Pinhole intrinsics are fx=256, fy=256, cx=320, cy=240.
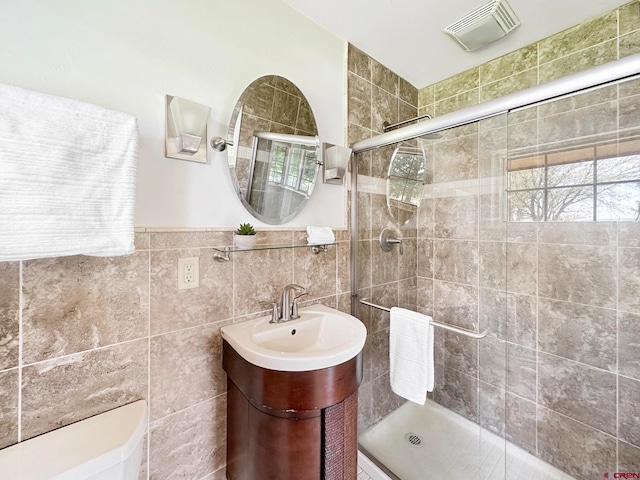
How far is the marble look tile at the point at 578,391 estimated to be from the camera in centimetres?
131

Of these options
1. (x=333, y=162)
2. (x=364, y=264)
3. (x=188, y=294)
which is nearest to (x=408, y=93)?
(x=333, y=162)

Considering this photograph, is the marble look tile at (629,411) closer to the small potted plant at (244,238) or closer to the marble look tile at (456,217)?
the marble look tile at (456,217)

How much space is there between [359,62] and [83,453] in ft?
7.13

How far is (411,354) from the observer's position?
1312 mm

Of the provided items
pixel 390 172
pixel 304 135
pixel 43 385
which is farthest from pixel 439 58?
pixel 43 385

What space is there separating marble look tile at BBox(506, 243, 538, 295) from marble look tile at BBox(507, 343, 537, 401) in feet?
1.19

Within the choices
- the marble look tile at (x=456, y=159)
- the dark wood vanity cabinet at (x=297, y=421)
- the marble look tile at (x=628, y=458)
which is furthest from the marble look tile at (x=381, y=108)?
the marble look tile at (x=628, y=458)

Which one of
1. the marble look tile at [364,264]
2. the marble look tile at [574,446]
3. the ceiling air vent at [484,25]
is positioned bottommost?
the marble look tile at [574,446]

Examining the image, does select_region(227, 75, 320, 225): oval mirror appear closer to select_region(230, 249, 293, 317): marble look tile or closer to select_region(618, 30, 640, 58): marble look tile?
select_region(230, 249, 293, 317): marble look tile

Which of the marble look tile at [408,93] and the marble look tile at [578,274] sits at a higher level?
the marble look tile at [408,93]

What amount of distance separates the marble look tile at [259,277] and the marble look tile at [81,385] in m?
0.39

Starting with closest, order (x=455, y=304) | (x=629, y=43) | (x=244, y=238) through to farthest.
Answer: (x=244, y=238) → (x=629, y=43) → (x=455, y=304)

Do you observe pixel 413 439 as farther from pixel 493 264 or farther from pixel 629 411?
pixel 493 264

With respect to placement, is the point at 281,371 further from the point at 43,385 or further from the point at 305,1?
the point at 305,1
